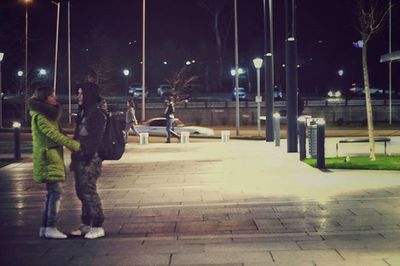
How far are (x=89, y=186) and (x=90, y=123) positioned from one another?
762 millimetres

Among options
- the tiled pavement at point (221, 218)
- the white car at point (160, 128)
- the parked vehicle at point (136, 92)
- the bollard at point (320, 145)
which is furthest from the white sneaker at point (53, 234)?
the parked vehicle at point (136, 92)

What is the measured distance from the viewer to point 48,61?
66.2 m

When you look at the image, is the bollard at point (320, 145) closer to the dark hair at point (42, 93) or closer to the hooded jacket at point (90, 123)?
the hooded jacket at point (90, 123)

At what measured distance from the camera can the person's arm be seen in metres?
7.52

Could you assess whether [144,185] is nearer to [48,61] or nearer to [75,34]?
[48,61]

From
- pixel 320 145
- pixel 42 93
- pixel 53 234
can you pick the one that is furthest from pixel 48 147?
pixel 320 145

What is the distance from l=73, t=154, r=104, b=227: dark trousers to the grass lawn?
8.51m

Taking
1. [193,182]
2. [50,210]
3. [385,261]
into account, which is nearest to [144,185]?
[193,182]

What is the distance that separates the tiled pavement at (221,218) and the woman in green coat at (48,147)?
0.50m

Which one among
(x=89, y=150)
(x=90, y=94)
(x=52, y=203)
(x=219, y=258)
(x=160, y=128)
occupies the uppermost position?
(x=90, y=94)

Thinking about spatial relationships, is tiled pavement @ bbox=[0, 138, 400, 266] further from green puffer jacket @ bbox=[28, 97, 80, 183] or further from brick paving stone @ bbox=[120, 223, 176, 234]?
green puffer jacket @ bbox=[28, 97, 80, 183]

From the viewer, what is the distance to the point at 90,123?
7.65 meters

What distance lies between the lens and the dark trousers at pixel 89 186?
25.3 feet

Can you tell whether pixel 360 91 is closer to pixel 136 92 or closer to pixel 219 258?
pixel 136 92
